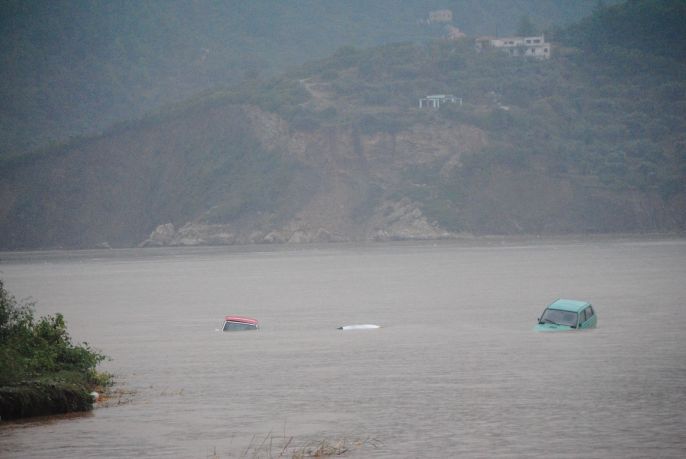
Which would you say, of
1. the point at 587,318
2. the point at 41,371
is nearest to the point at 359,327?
the point at 587,318

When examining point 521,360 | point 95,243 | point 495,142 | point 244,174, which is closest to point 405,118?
point 495,142

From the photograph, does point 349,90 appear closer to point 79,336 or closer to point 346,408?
point 79,336

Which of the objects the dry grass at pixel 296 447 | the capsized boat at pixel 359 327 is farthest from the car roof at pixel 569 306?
the dry grass at pixel 296 447

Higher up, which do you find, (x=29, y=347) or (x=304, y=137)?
(x=304, y=137)

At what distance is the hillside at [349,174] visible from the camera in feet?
535

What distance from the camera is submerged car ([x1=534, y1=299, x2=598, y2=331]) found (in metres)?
44.9

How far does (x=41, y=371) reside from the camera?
29.8 m

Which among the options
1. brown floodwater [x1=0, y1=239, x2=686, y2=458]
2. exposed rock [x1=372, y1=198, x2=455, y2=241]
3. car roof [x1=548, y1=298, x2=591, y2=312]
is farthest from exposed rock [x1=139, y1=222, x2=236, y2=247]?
car roof [x1=548, y1=298, x2=591, y2=312]

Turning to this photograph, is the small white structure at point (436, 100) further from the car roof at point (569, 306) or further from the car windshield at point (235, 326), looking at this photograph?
the car roof at point (569, 306)

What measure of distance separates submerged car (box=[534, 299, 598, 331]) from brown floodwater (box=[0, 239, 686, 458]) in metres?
0.79

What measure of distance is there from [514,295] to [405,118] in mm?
114173

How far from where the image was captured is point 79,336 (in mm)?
50375

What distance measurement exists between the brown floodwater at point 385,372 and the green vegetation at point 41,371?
2.29 feet

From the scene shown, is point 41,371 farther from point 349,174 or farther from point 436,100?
point 436,100
